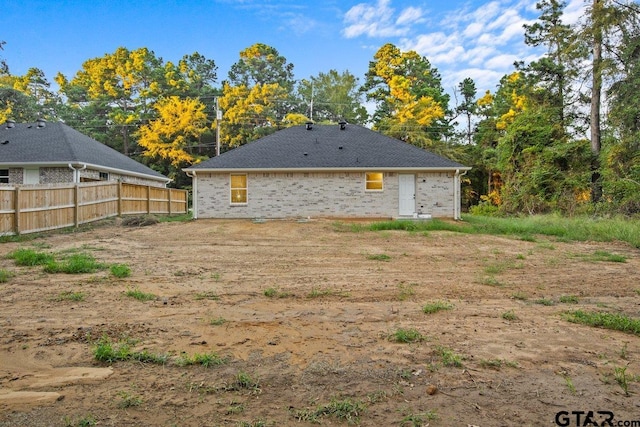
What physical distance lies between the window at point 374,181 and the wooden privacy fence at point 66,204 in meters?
11.8

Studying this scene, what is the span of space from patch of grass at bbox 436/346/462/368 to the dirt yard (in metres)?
0.01

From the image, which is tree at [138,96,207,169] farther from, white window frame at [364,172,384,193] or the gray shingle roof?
white window frame at [364,172,384,193]

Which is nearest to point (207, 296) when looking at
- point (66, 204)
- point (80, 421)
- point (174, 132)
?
point (80, 421)

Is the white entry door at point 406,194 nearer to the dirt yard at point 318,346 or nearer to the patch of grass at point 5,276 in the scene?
the dirt yard at point 318,346

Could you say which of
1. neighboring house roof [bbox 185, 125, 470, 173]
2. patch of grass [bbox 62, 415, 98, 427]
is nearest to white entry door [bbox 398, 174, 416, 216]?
neighboring house roof [bbox 185, 125, 470, 173]

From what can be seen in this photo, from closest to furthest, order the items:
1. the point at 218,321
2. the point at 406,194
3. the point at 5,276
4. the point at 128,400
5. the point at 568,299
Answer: the point at 128,400
the point at 218,321
the point at 568,299
the point at 5,276
the point at 406,194

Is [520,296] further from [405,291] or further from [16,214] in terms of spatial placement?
[16,214]

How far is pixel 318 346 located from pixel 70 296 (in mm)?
3664

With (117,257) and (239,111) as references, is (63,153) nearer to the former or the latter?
(117,257)

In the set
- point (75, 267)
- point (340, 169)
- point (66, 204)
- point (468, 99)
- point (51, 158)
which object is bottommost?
point (75, 267)

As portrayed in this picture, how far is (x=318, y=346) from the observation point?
3.42m

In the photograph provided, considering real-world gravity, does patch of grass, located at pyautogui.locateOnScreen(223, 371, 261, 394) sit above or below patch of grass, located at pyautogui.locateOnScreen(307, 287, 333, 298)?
below

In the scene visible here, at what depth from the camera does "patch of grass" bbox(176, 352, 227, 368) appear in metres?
3.03

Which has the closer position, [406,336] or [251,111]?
[406,336]
